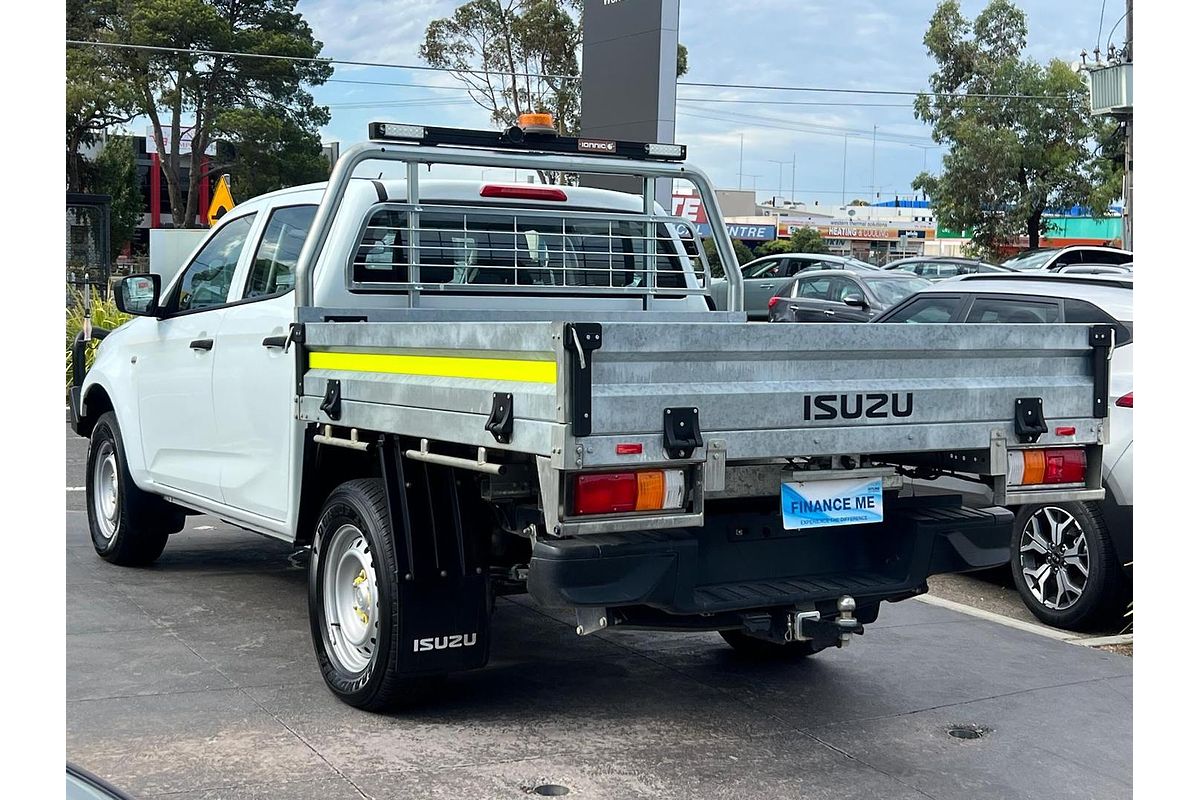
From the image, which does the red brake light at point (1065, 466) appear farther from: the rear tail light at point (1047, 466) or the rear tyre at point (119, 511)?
the rear tyre at point (119, 511)

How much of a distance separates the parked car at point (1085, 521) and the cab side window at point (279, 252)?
144 inches

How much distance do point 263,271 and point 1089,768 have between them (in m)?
4.26

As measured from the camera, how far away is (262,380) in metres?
6.22

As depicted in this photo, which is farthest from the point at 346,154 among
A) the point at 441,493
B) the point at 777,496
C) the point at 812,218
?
the point at 812,218

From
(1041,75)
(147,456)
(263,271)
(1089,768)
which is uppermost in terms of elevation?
(1041,75)

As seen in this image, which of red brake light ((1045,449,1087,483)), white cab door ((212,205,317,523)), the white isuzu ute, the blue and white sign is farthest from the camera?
white cab door ((212,205,317,523))

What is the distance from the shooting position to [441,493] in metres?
5.21

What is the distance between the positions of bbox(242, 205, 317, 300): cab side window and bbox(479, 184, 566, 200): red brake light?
81 centimetres

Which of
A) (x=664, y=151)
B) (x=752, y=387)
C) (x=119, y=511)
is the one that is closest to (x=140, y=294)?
(x=119, y=511)

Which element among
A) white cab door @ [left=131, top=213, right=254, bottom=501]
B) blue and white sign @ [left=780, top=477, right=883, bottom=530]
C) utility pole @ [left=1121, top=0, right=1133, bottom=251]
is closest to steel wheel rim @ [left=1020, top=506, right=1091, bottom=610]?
blue and white sign @ [left=780, top=477, right=883, bottom=530]

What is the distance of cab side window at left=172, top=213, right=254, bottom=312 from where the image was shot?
7043 millimetres

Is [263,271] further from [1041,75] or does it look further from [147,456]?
[1041,75]

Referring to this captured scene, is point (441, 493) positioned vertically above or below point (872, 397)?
below

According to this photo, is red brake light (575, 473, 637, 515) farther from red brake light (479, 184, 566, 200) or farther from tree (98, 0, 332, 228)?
tree (98, 0, 332, 228)
